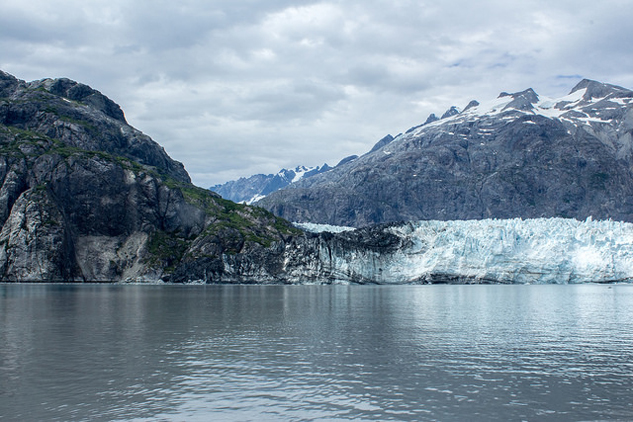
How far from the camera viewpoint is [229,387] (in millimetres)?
25719

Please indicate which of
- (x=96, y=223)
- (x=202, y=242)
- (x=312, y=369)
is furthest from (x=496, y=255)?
(x=312, y=369)

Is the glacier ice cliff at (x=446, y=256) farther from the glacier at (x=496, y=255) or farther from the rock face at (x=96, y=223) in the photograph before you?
the rock face at (x=96, y=223)

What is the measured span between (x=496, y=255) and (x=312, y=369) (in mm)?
130541

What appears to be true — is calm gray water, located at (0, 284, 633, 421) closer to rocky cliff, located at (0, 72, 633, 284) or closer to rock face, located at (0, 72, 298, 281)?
rocky cliff, located at (0, 72, 633, 284)

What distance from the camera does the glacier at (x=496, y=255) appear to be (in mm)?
145525

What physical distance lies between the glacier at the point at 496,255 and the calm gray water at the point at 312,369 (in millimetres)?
98162

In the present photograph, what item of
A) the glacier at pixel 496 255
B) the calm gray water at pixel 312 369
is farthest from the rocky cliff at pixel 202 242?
the calm gray water at pixel 312 369

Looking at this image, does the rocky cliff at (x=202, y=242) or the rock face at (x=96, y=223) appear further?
the rock face at (x=96, y=223)

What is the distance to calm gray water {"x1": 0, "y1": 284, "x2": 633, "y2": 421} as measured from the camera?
22.1 m

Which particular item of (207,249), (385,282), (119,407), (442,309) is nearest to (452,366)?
(119,407)

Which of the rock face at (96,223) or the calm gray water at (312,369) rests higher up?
the rock face at (96,223)

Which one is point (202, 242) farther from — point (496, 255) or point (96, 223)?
point (496, 255)

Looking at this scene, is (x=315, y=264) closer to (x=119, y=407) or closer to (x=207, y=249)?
(x=207, y=249)

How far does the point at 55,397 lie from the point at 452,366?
20.7 metres
